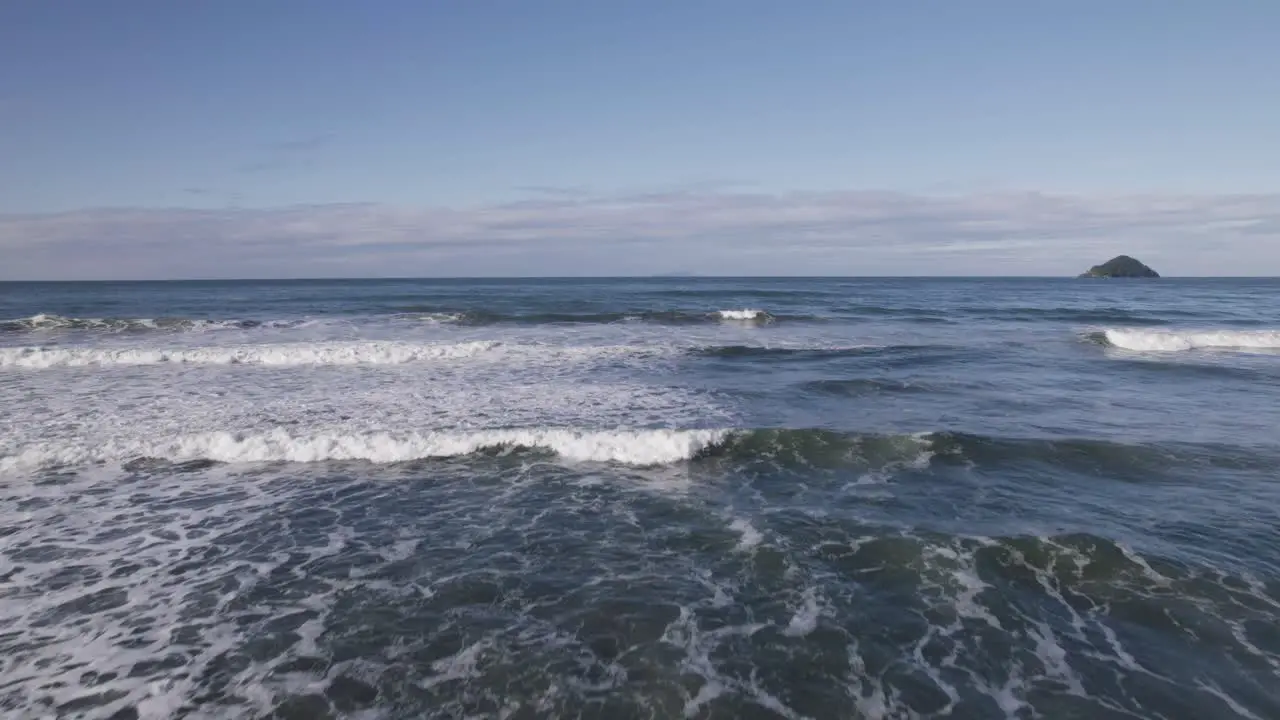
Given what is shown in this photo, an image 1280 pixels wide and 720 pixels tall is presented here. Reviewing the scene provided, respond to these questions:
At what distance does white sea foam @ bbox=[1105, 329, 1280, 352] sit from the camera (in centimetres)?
2425

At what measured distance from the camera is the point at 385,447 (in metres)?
10.9

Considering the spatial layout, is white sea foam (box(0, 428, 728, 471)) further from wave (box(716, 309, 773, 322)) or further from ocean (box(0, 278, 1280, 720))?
wave (box(716, 309, 773, 322))

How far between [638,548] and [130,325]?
1293 inches

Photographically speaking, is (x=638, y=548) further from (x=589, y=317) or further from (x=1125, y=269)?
(x=1125, y=269)

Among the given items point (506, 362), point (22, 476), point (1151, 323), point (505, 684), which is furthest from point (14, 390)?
point (1151, 323)

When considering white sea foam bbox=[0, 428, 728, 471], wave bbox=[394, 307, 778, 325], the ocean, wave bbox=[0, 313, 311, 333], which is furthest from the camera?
wave bbox=[394, 307, 778, 325]

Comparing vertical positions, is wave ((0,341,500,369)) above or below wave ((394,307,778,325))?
below

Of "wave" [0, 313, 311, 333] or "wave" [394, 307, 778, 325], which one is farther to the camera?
"wave" [394, 307, 778, 325]

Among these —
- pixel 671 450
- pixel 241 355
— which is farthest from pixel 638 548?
pixel 241 355

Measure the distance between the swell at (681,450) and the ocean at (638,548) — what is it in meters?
0.06

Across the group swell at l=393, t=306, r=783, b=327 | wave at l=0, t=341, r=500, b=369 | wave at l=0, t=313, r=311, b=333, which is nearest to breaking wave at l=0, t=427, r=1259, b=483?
wave at l=0, t=341, r=500, b=369

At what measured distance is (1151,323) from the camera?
33.0 meters

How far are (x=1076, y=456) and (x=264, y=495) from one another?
39.6 ft

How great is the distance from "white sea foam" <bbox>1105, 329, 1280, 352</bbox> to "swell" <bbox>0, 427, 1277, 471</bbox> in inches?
628
